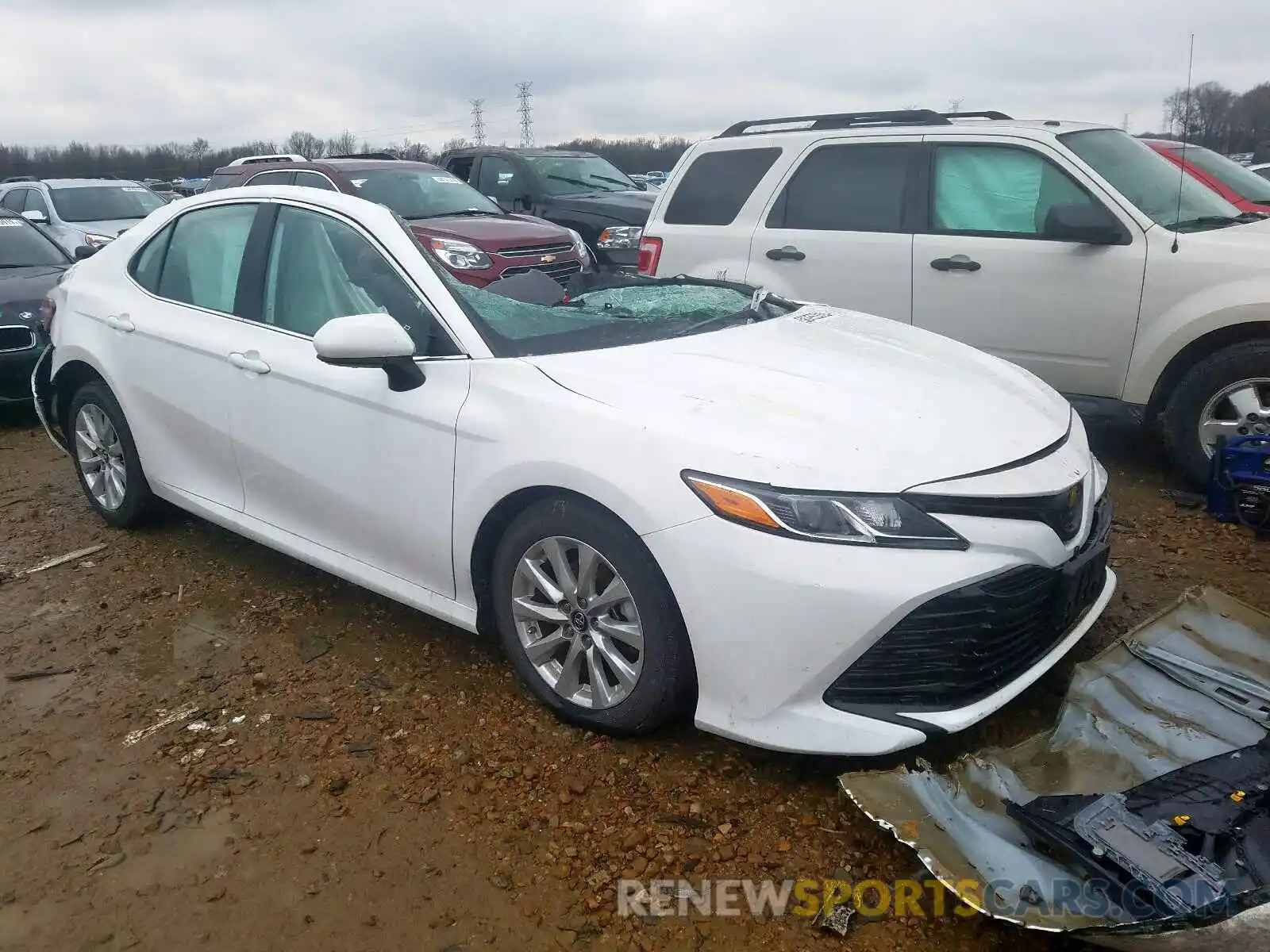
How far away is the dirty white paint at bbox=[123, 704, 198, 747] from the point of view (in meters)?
3.15

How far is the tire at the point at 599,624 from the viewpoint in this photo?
8.77 feet

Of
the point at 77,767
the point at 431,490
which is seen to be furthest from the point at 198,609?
the point at 431,490

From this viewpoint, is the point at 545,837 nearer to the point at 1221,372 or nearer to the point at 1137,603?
the point at 1137,603

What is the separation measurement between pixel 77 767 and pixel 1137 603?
12.1 feet

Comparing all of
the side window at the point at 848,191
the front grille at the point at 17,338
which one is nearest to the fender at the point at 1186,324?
the side window at the point at 848,191

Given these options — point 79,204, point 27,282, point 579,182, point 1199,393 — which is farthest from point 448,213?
point 79,204

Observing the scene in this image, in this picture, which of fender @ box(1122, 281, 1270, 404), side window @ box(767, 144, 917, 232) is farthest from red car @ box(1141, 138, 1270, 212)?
side window @ box(767, 144, 917, 232)

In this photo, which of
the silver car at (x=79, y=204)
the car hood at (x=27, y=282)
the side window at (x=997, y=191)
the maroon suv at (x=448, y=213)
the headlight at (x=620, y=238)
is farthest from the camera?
the silver car at (x=79, y=204)

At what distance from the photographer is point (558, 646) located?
3.03 meters

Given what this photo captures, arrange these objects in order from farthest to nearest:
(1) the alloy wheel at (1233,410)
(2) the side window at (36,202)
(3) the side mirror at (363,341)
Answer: (2) the side window at (36,202) < (1) the alloy wheel at (1233,410) < (3) the side mirror at (363,341)

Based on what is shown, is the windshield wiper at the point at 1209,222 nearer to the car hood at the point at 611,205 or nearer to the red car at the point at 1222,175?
the red car at the point at 1222,175

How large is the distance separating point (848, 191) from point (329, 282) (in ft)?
11.3

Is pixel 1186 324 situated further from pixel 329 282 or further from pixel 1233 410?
pixel 329 282

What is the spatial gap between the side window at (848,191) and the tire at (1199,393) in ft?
5.75
